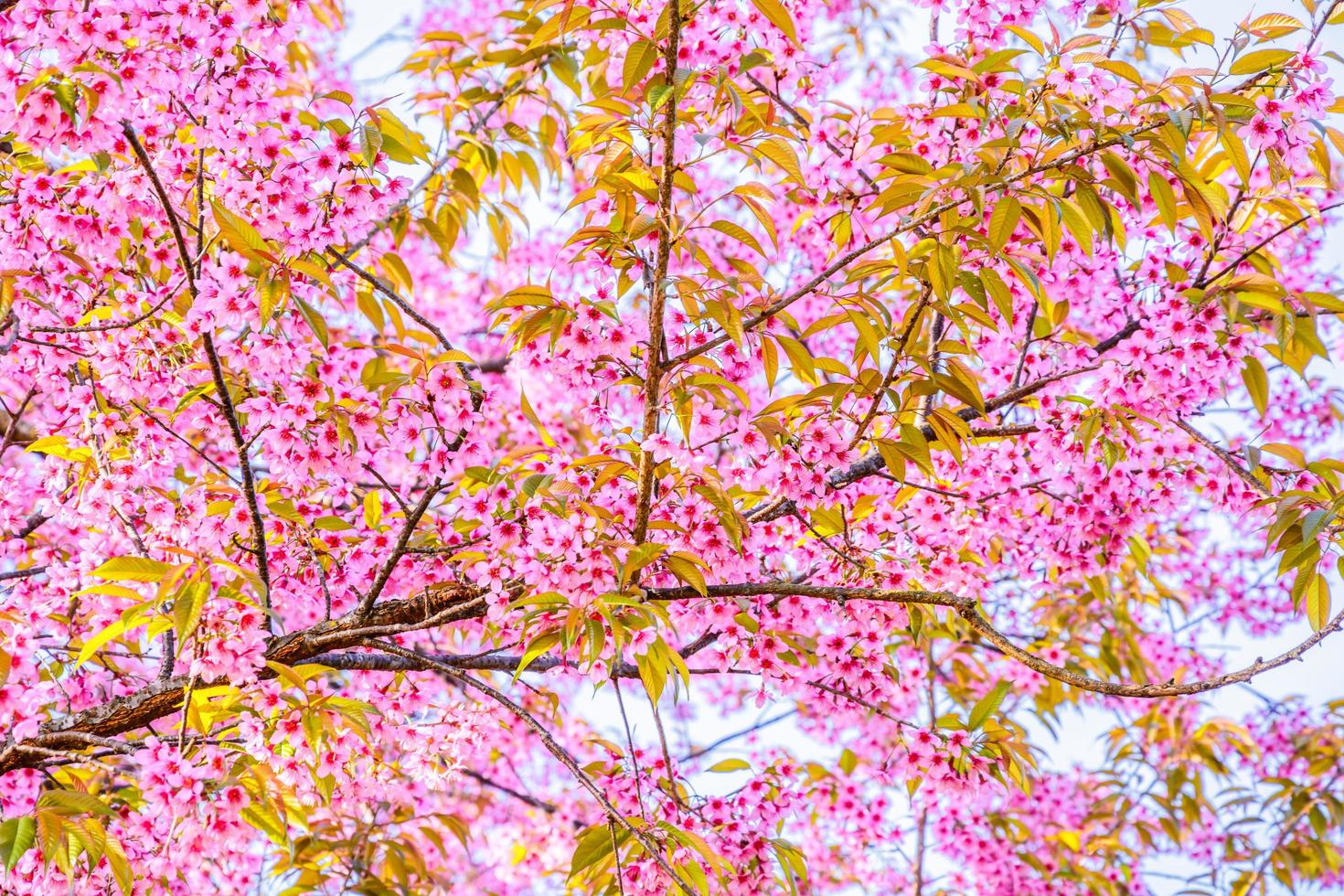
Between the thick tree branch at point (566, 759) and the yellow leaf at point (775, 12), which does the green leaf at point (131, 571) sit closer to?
the thick tree branch at point (566, 759)

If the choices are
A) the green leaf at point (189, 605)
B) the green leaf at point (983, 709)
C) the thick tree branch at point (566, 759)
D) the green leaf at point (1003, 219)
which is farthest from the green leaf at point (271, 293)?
the green leaf at point (983, 709)

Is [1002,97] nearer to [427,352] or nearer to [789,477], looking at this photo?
[789,477]

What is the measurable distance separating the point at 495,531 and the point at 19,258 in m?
1.58

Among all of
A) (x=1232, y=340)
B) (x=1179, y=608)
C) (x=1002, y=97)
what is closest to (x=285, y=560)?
(x=1002, y=97)

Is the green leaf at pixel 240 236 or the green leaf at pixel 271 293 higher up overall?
the green leaf at pixel 240 236

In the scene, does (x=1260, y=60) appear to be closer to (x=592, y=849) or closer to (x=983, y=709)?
(x=983, y=709)

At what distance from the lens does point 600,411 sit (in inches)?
111

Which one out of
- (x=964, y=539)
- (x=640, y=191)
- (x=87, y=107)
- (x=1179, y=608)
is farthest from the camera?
(x=1179, y=608)

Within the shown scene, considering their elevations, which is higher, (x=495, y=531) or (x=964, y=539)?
(x=964, y=539)

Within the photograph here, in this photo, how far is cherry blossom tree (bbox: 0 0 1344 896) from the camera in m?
2.26

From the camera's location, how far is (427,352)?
2.70 metres

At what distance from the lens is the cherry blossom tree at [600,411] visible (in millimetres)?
2260

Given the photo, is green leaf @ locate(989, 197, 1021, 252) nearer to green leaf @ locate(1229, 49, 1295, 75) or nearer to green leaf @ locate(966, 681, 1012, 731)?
green leaf @ locate(1229, 49, 1295, 75)

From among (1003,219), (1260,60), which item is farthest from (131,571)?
(1260,60)
